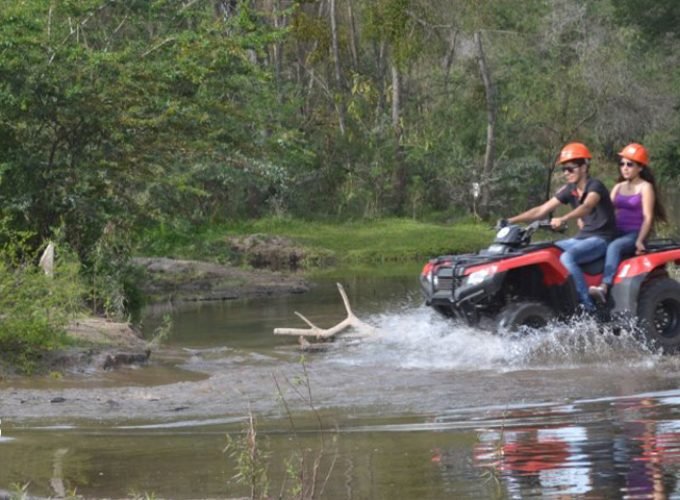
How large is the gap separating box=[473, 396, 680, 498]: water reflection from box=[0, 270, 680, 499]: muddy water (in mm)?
14

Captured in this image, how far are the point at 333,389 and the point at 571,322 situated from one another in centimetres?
295

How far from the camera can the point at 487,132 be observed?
48.7m

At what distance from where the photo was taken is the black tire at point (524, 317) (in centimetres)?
1484

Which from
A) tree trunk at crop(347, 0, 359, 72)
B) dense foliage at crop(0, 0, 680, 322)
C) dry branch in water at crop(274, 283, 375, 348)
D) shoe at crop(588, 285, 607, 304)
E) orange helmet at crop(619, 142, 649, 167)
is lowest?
dry branch in water at crop(274, 283, 375, 348)

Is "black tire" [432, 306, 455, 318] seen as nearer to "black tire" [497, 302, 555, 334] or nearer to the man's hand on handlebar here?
"black tire" [497, 302, 555, 334]

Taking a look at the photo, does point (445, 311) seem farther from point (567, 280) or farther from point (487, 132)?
point (487, 132)

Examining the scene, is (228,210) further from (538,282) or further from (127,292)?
(538,282)

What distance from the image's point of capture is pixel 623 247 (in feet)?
50.2

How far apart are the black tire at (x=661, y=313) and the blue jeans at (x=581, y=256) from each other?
0.51 metres

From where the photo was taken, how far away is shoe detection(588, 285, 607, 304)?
49.9 ft

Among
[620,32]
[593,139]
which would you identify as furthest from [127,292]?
[593,139]

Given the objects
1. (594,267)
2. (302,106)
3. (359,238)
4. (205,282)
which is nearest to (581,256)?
(594,267)

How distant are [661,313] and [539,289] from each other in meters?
1.25

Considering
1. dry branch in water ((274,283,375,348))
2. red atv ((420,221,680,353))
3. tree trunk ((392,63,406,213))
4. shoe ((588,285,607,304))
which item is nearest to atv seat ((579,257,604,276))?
red atv ((420,221,680,353))
